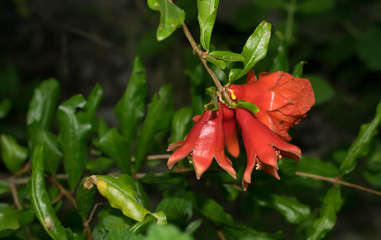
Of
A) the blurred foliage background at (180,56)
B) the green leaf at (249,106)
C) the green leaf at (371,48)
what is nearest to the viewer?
the green leaf at (249,106)

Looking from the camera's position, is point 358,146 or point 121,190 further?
point 358,146

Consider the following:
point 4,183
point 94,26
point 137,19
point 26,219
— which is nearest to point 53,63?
point 94,26

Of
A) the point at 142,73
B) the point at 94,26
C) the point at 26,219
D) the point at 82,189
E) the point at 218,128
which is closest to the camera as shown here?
the point at 218,128

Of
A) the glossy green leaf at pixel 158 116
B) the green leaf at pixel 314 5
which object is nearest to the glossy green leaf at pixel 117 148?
the glossy green leaf at pixel 158 116

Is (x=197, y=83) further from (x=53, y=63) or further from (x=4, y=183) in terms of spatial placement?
(x=53, y=63)

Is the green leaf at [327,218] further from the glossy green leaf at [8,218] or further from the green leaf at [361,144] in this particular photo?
the glossy green leaf at [8,218]

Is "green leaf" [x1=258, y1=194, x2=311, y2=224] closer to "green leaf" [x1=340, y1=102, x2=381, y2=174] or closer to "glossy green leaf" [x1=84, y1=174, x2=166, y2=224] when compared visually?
"green leaf" [x1=340, y1=102, x2=381, y2=174]

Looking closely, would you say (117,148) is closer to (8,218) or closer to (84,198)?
(84,198)

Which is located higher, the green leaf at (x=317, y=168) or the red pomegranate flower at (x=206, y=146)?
the red pomegranate flower at (x=206, y=146)
